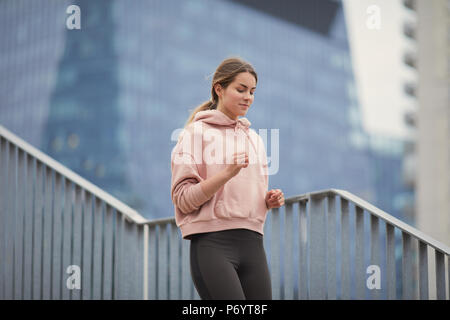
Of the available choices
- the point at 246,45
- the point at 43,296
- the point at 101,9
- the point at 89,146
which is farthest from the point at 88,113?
the point at 43,296

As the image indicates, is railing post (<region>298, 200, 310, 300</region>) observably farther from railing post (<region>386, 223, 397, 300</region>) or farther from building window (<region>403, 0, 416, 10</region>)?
building window (<region>403, 0, 416, 10</region>)

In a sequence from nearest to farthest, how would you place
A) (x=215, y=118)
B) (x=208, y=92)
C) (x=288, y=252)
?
(x=215, y=118)
(x=288, y=252)
(x=208, y=92)

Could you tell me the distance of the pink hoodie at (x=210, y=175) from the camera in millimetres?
2447

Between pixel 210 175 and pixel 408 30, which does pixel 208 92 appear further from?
pixel 210 175

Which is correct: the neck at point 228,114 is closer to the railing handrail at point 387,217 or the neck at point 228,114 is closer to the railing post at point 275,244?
the railing handrail at point 387,217

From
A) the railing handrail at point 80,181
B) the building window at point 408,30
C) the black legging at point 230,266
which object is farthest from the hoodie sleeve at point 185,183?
the building window at point 408,30

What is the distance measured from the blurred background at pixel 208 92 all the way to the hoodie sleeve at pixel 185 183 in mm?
35162

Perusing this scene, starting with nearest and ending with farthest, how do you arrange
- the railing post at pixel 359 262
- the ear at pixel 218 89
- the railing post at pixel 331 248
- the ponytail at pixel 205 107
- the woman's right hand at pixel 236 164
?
the woman's right hand at pixel 236 164 < the ear at pixel 218 89 < the ponytail at pixel 205 107 < the railing post at pixel 359 262 < the railing post at pixel 331 248

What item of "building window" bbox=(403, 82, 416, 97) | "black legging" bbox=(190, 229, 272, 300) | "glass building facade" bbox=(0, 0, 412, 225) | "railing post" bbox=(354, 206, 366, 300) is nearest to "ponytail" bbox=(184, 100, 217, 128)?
"black legging" bbox=(190, 229, 272, 300)

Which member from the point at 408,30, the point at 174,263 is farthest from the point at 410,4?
the point at 174,263

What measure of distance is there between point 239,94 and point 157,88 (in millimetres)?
52007

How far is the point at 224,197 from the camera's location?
2.48 meters

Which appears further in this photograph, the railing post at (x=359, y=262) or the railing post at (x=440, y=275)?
the railing post at (x=359, y=262)

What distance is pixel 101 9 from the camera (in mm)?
54344
